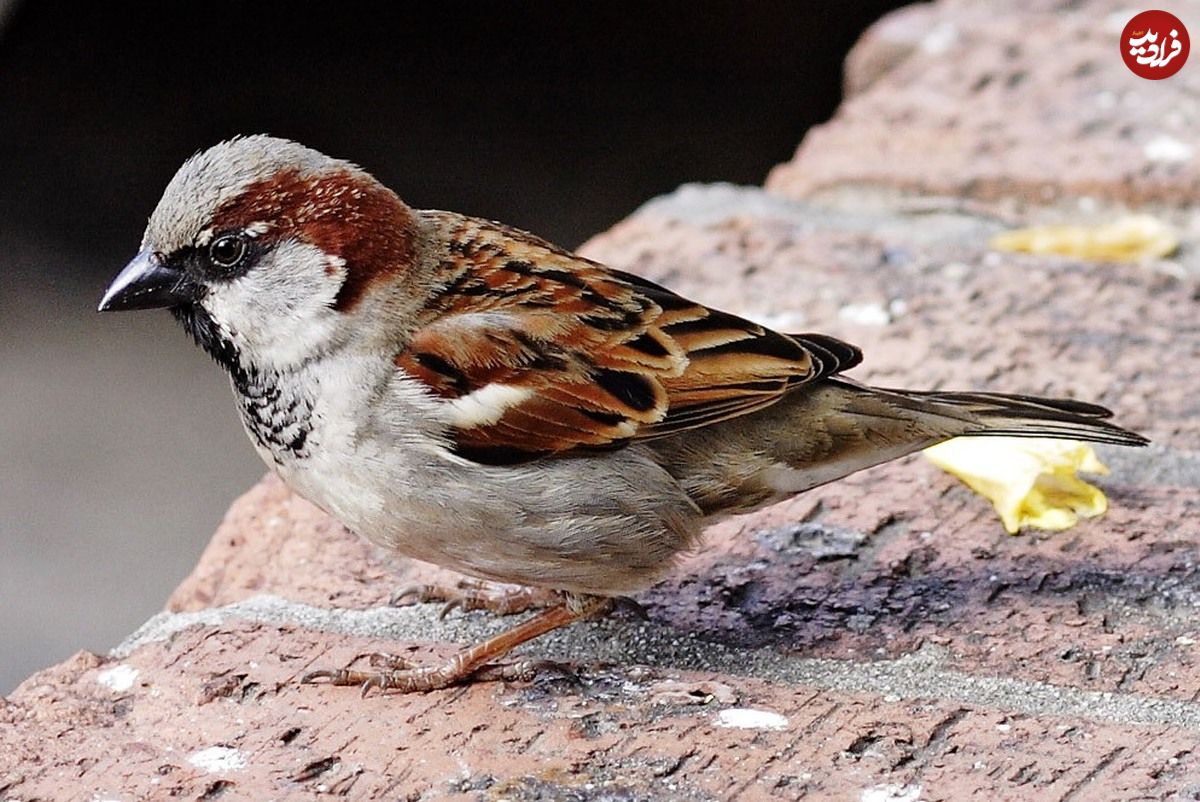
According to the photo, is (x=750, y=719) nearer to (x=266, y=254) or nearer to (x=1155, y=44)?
(x=266, y=254)

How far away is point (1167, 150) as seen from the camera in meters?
2.73

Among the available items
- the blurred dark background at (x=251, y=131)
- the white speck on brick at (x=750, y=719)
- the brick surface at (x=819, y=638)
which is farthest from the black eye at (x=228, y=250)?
the blurred dark background at (x=251, y=131)

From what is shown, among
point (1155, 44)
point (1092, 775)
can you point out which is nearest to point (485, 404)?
Result: point (1092, 775)

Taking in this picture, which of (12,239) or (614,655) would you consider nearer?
(614,655)

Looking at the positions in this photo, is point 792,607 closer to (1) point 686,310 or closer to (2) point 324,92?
(1) point 686,310

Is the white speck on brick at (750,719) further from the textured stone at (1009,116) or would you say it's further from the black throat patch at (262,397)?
the textured stone at (1009,116)

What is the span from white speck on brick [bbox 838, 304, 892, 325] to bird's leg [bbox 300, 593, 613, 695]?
0.65 metres

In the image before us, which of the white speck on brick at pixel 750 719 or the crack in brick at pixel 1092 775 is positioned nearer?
the crack in brick at pixel 1092 775

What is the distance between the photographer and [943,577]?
2031mm

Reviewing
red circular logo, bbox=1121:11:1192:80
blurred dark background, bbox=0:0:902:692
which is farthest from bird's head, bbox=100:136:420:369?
blurred dark background, bbox=0:0:902:692

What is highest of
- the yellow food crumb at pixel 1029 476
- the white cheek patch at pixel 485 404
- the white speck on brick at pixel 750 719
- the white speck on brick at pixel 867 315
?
the white cheek patch at pixel 485 404

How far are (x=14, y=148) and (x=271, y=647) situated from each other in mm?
3767

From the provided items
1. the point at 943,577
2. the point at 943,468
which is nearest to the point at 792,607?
the point at 943,577

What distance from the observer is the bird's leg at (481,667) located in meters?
1.86
